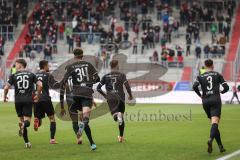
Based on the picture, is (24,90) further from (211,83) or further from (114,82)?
(211,83)

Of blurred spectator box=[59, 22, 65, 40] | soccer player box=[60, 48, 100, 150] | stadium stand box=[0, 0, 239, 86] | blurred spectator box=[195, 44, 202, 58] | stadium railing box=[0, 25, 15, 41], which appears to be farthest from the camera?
stadium railing box=[0, 25, 15, 41]

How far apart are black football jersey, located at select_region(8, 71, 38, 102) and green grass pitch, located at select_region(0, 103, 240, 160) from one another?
4.19ft

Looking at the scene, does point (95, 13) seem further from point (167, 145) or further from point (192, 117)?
point (167, 145)

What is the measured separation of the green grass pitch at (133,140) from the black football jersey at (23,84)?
50.3 inches

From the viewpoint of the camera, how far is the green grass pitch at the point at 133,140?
15.3 m

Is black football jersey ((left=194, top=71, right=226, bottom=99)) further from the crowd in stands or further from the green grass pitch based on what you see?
the crowd in stands

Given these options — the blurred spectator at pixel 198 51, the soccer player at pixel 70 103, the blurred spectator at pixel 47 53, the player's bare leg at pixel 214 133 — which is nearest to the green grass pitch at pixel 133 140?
the player's bare leg at pixel 214 133

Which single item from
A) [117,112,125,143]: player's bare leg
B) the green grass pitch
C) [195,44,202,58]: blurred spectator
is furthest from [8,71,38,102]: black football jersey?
[195,44,202,58]: blurred spectator

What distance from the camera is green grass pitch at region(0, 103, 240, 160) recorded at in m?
15.3

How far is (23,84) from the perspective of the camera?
16812mm

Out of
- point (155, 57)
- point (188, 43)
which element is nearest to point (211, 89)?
point (155, 57)

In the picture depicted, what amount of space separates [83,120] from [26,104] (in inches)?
69.2

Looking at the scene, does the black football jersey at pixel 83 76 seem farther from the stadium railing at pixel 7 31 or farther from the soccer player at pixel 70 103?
the stadium railing at pixel 7 31

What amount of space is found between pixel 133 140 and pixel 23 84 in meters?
3.61
